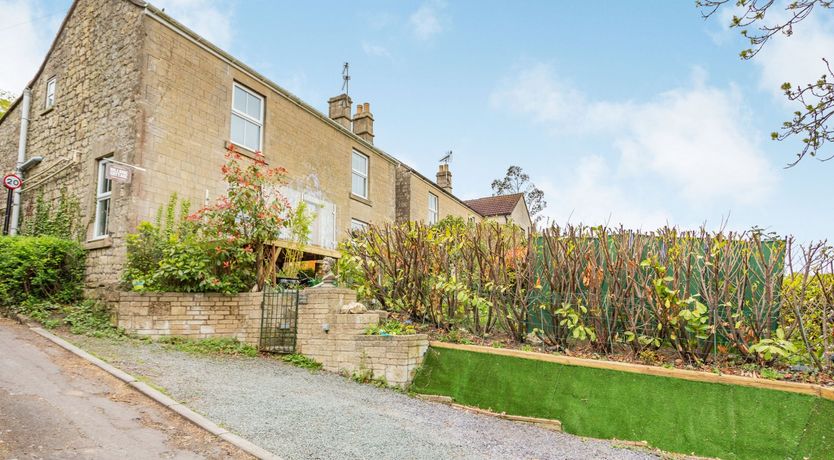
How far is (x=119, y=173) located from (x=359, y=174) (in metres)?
8.74

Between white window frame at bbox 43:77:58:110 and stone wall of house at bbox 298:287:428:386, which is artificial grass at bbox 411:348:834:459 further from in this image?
white window frame at bbox 43:77:58:110

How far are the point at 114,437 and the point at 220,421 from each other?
37.0 inches

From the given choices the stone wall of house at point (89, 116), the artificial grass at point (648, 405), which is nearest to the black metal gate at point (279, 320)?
the artificial grass at point (648, 405)

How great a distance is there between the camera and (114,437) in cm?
454

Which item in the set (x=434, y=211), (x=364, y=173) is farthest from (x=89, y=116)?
(x=434, y=211)

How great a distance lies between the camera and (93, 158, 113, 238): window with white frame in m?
10.9

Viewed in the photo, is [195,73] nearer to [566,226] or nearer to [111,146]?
[111,146]

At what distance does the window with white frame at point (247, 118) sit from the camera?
12.8 m

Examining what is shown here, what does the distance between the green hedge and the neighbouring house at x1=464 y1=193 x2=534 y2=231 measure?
2082 cm

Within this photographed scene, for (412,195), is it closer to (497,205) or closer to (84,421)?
(497,205)

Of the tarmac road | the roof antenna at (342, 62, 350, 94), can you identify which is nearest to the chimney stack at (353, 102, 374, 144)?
the roof antenna at (342, 62, 350, 94)

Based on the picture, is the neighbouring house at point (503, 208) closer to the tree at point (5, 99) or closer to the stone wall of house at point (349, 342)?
the stone wall of house at point (349, 342)

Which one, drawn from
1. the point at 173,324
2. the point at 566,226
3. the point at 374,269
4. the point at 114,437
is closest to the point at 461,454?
the point at 114,437

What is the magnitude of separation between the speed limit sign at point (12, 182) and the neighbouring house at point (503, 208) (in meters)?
20.8
